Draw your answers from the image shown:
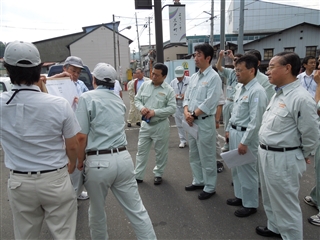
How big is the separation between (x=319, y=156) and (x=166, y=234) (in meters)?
2.01

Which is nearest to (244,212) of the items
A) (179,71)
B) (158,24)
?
(179,71)

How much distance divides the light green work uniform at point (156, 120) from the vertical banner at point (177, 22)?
16.6 feet

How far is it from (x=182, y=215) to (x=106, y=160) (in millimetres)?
1466

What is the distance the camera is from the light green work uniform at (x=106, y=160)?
2.05m

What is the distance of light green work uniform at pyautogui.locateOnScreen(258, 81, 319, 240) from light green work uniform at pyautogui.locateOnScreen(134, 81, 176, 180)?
1727 millimetres

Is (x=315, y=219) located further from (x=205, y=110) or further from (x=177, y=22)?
(x=177, y=22)

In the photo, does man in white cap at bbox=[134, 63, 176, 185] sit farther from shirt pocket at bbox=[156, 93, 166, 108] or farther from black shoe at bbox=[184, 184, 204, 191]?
black shoe at bbox=[184, 184, 204, 191]

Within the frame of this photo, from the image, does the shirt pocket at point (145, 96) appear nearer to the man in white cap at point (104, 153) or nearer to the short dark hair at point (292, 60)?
the man in white cap at point (104, 153)

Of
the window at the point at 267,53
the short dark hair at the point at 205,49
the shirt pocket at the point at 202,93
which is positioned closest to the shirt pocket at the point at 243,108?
the shirt pocket at the point at 202,93

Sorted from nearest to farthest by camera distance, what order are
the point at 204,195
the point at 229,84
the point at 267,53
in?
the point at 204,195
the point at 229,84
the point at 267,53

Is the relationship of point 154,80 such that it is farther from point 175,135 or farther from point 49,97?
point 175,135

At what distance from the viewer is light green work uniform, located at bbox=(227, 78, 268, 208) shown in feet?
8.63

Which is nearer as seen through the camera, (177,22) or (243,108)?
(243,108)

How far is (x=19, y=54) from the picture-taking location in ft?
5.01
